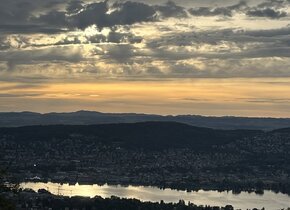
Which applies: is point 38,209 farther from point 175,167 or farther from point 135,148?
point 135,148

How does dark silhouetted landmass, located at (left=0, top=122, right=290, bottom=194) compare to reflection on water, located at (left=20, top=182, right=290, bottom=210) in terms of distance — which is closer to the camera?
reflection on water, located at (left=20, top=182, right=290, bottom=210)

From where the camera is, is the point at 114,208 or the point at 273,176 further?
the point at 273,176

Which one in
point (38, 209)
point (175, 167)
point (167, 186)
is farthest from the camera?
point (175, 167)

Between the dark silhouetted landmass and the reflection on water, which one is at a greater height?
the dark silhouetted landmass

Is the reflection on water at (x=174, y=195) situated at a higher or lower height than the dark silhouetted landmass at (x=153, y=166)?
lower

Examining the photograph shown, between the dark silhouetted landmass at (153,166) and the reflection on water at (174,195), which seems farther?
the dark silhouetted landmass at (153,166)

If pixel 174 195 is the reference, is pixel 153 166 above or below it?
above

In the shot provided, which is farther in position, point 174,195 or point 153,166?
point 153,166

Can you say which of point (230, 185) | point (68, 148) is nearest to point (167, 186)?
point (230, 185)
